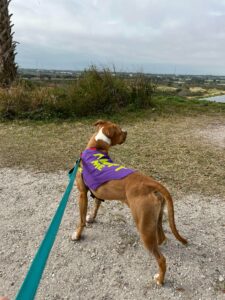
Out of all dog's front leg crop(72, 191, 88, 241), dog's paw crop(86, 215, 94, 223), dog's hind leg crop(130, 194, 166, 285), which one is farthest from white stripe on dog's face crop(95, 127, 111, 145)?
dog's hind leg crop(130, 194, 166, 285)

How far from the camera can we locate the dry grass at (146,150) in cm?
530

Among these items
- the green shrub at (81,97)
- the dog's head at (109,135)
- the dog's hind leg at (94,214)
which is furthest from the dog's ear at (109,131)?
the green shrub at (81,97)

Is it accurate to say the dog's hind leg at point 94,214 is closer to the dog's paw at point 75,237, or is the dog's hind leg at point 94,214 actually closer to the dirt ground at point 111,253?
the dirt ground at point 111,253

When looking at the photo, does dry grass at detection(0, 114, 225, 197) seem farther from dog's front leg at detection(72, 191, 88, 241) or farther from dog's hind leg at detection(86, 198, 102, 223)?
dog's front leg at detection(72, 191, 88, 241)

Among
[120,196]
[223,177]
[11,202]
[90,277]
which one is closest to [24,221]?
[11,202]

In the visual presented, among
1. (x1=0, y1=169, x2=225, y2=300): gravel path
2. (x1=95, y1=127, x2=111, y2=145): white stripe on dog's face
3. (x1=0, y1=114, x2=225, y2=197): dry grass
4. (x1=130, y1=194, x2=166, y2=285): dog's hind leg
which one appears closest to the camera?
(x1=130, y1=194, x2=166, y2=285): dog's hind leg

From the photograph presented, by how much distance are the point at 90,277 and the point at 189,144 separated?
4809 millimetres

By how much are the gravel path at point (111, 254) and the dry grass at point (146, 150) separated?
815 mm

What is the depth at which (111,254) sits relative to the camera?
10.9 feet

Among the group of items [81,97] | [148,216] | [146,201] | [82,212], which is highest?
[146,201]

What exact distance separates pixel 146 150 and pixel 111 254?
3585mm

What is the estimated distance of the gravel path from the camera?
2852 mm

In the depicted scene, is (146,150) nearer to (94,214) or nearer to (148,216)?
(94,214)

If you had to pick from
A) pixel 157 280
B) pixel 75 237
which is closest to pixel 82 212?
pixel 75 237
